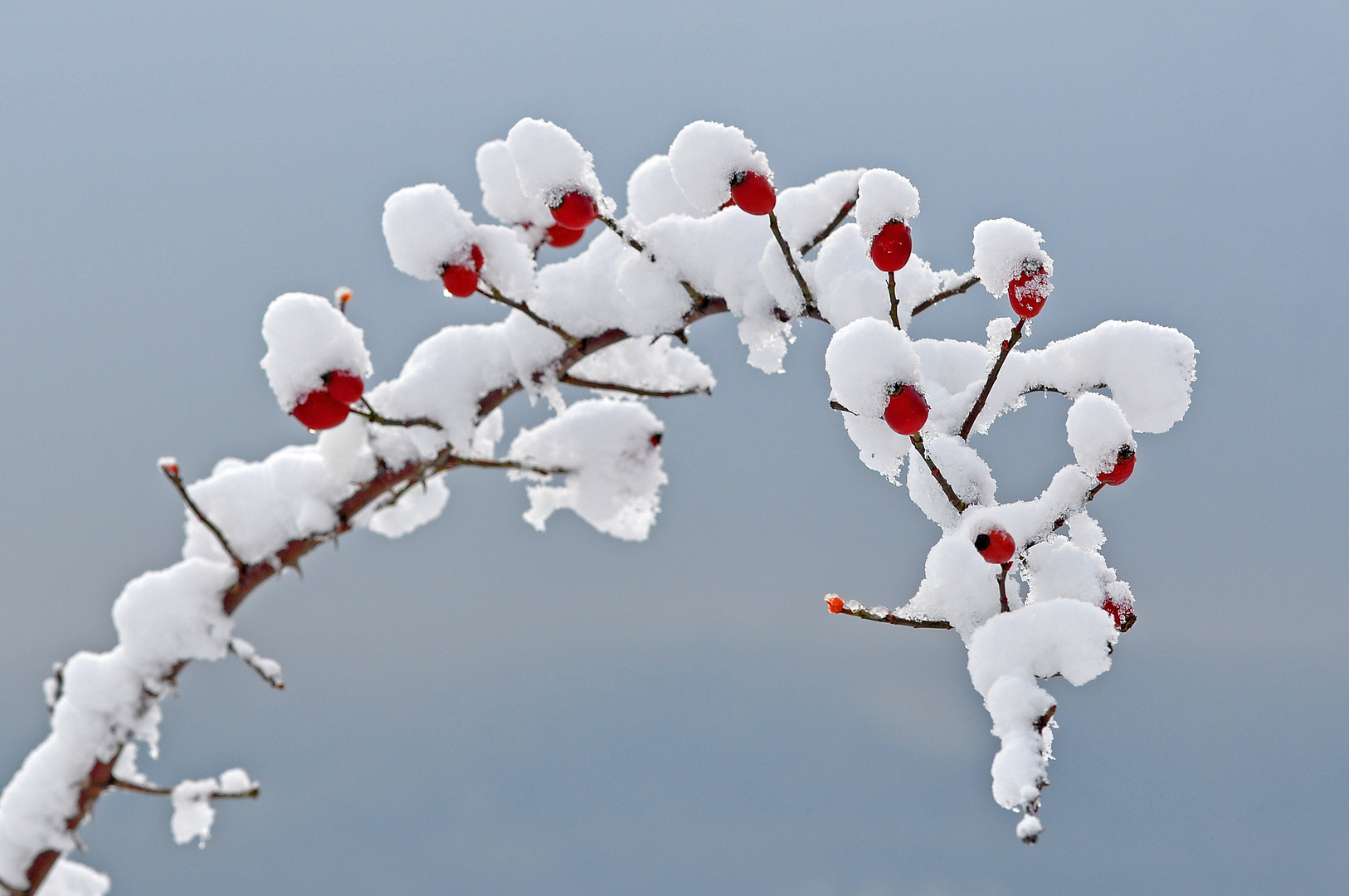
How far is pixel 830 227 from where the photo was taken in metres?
2.42

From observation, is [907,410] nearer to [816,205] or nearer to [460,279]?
[816,205]

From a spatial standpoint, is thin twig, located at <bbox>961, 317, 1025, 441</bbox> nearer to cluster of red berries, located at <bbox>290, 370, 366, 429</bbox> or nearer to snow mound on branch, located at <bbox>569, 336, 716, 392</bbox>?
snow mound on branch, located at <bbox>569, 336, 716, 392</bbox>

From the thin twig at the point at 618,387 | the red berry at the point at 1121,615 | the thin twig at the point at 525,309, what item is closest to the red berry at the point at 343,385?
the thin twig at the point at 525,309

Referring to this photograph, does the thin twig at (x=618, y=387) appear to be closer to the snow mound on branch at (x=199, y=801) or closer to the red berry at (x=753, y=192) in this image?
the red berry at (x=753, y=192)

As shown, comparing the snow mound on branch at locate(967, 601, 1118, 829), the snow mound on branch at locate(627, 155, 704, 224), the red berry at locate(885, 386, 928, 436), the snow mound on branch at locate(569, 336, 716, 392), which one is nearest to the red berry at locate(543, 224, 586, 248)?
the snow mound on branch at locate(627, 155, 704, 224)

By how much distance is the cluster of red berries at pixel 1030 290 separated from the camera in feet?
5.45

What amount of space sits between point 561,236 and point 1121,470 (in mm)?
1960

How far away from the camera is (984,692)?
5.31ft

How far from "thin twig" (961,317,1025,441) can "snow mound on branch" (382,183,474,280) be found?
1.42 m

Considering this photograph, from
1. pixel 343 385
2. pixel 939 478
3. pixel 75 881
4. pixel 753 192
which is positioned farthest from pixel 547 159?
pixel 75 881

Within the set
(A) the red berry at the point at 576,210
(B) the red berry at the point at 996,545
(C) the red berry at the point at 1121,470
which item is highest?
(A) the red berry at the point at 576,210

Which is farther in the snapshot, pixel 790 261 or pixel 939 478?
pixel 790 261

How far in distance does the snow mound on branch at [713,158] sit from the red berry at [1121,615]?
120cm

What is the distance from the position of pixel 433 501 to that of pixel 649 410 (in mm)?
1014
